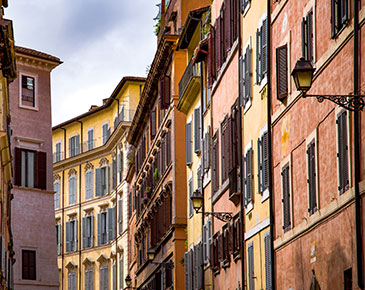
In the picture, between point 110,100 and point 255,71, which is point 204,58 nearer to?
point 255,71

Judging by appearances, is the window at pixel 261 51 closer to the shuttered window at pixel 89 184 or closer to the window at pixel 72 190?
the shuttered window at pixel 89 184

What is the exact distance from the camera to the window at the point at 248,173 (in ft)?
89.4

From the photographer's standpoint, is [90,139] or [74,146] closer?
[90,139]

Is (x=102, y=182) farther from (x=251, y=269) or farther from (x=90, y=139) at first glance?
(x=251, y=269)

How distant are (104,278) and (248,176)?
52084mm

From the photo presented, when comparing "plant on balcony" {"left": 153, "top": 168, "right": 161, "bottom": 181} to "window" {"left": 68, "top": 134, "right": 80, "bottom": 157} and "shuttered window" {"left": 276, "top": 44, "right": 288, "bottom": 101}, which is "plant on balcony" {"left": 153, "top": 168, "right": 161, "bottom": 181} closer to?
"shuttered window" {"left": 276, "top": 44, "right": 288, "bottom": 101}

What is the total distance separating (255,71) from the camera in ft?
88.1

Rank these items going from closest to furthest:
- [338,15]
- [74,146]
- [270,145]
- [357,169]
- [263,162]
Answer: [357,169] < [338,15] < [270,145] < [263,162] < [74,146]

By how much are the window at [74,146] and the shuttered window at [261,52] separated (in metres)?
59.0

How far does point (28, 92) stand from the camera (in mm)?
49844

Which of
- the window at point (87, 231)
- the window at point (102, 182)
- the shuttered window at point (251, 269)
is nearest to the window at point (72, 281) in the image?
the window at point (87, 231)

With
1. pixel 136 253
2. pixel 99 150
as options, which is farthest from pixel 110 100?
pixel 136 253

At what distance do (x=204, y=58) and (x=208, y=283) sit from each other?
861cm

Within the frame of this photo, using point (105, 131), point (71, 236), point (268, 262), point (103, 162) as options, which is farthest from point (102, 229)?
point (268, 262)
